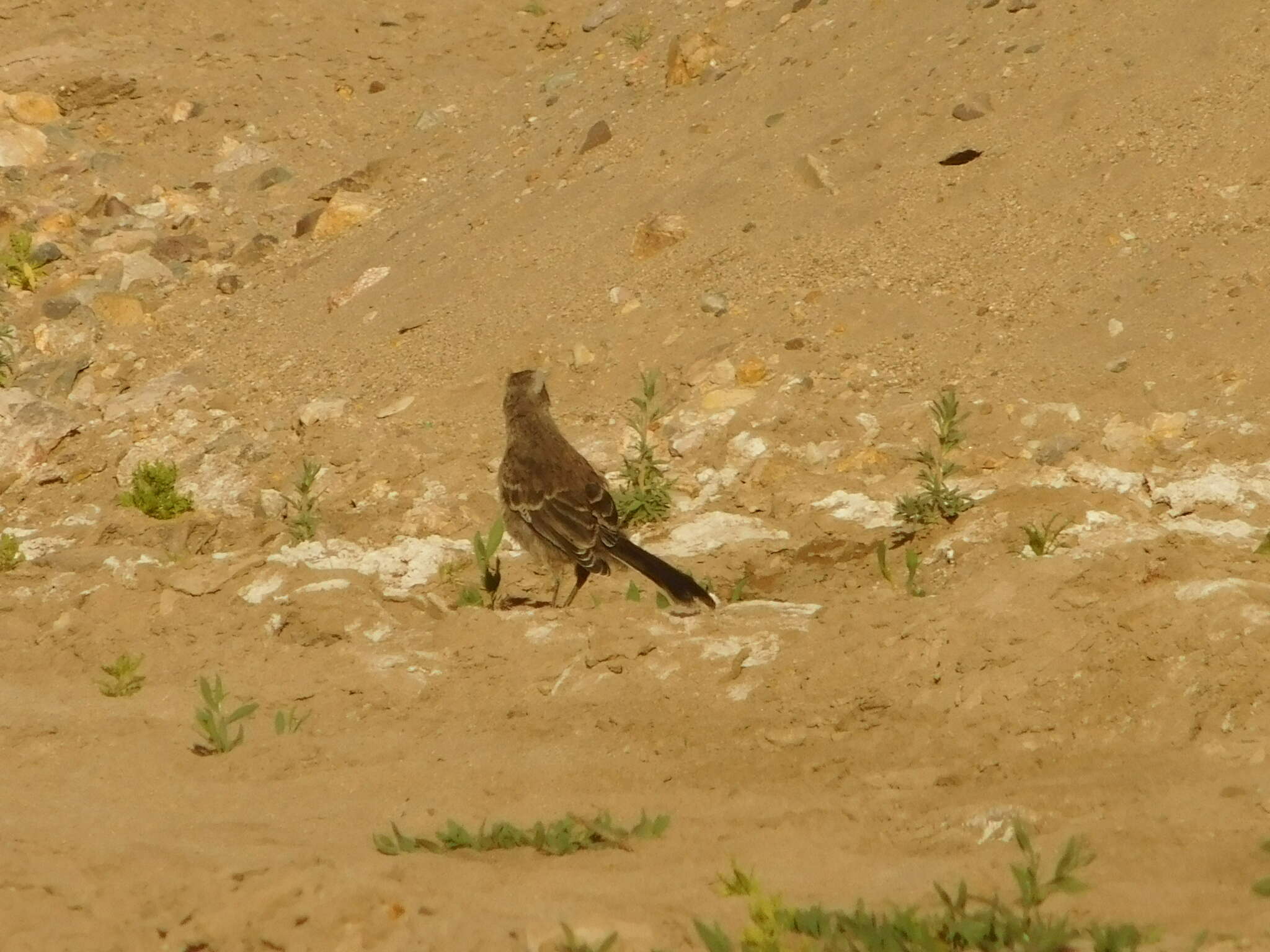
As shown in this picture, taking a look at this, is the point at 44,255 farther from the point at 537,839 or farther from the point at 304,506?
the point at 537,839

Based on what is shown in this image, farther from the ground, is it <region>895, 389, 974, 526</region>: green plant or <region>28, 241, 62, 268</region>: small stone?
<region>28, 241, 62, 268</region>: small stone

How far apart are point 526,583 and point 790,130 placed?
13.7 feet

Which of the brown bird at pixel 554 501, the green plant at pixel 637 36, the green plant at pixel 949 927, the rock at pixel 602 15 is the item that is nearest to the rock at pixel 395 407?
the brown bird at pixel 554 501

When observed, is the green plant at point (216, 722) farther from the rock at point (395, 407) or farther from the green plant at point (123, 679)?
the rock at point (395, 407)

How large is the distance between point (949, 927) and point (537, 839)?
1.40m

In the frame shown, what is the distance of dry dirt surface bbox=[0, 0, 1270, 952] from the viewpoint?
16.1ft

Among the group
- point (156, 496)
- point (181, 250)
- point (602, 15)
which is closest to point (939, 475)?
point (156, 496)

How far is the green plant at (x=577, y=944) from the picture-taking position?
13.8ft

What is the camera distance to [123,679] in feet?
21.8

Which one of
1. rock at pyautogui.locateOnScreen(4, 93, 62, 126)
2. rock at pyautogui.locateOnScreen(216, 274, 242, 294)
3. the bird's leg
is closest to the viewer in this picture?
the bird's leg

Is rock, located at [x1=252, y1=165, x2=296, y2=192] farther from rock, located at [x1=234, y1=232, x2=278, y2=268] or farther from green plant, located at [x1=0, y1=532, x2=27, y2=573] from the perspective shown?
green plant, located at [x1=0, y1=532, x2=27, y2=573]

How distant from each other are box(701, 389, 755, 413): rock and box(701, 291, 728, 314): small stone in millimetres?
790

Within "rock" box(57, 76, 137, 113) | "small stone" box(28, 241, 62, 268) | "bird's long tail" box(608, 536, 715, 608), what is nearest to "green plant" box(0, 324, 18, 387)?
"small stone" box(28, 241, 62, 268)

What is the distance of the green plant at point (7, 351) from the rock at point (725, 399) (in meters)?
4.76
